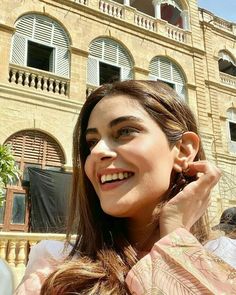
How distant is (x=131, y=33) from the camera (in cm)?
1157

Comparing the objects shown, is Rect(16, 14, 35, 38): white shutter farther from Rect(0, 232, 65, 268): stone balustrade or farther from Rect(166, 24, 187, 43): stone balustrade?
Rect(0, 232, 65, 268): stone balustrade

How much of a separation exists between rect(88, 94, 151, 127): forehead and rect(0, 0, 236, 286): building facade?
202 inches

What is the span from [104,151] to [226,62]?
16.5 m

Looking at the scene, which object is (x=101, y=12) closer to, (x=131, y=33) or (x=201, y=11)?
(x=131, y=33)

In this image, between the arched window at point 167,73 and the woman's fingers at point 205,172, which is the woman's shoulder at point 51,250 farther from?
the arched window at point 167,73

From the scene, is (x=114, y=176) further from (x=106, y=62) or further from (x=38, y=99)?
(x=106, y=62)

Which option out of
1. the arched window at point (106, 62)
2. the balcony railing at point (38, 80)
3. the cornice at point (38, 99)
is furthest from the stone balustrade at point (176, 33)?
the cornice at point (38, 99)

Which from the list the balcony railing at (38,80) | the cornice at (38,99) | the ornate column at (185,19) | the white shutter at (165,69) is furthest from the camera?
the ornate column at (185,19)

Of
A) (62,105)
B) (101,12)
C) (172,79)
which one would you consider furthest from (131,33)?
(62,105)

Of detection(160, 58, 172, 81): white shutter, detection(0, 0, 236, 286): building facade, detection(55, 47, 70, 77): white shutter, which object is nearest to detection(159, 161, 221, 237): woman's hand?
detection(0, 0, 236, 286): building facade

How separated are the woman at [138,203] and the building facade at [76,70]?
4.97 metres

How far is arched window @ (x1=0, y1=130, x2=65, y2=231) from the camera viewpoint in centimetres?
814

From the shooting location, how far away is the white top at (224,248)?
1148 mm

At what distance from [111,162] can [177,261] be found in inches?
17.3
